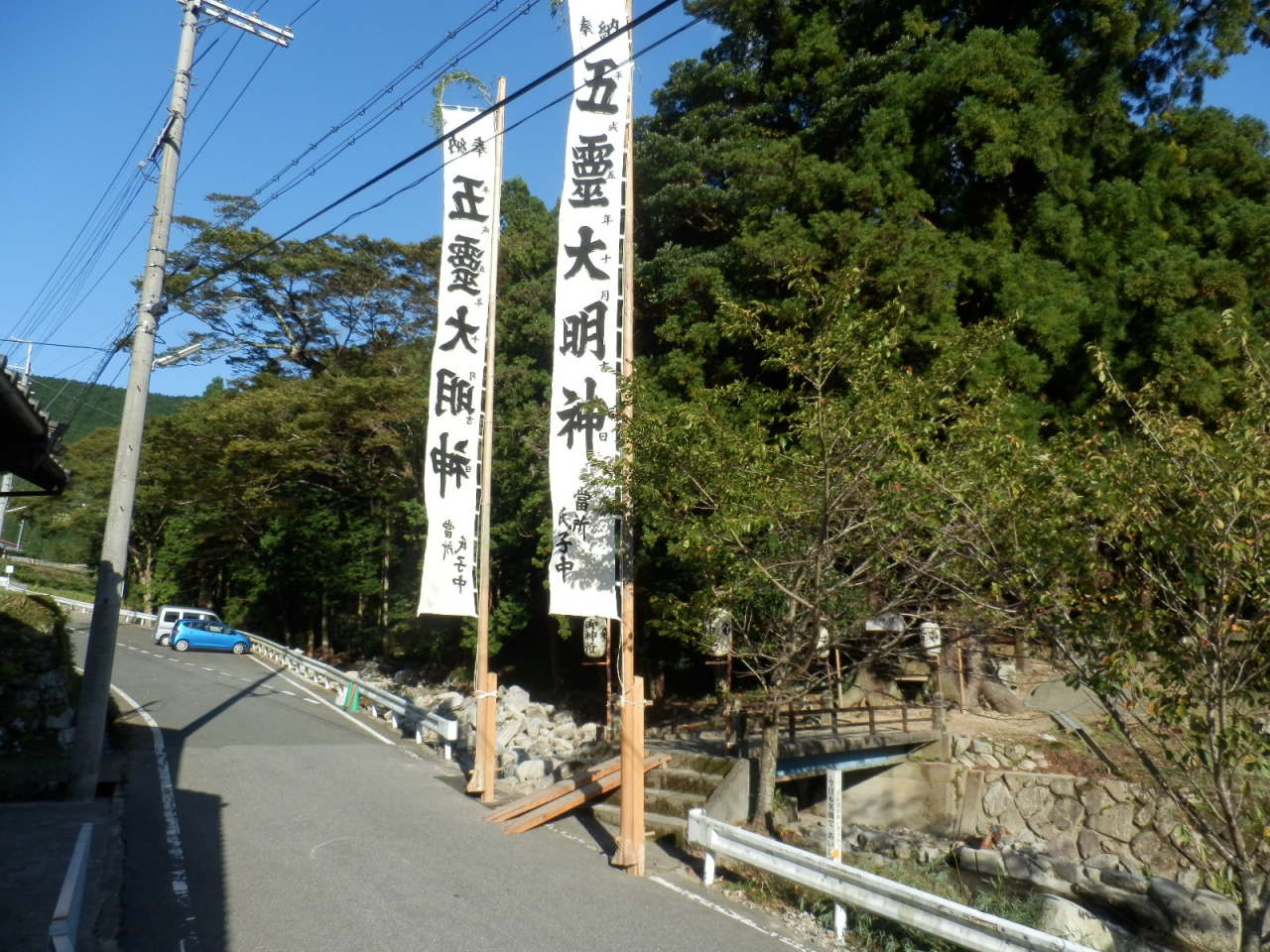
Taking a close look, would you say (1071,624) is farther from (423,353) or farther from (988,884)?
(423,353)

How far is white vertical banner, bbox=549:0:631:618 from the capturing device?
10523 millimetres

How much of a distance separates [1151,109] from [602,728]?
18.2m

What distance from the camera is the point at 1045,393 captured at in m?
17.5

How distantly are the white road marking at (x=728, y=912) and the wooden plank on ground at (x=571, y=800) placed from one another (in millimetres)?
1613

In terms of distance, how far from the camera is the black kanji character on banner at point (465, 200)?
1414 centimetres

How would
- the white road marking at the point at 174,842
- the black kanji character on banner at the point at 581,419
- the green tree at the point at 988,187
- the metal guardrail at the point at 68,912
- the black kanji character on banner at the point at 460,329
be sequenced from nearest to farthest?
1. the metal guardrail at the point at 68,912
2. the white road marking at the point at 174,842
3. the black kanji character on banner at the point at 581,419
4. the black kanji character on banner at the point at 460,329
5. the green tree at the point at 988,187

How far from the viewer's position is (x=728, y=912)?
815cm

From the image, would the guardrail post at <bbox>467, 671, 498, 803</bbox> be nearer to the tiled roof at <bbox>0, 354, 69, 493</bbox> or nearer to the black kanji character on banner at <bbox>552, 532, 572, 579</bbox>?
the black kanji character on banner at <bbox>552, 532, 572, 579</bbox>

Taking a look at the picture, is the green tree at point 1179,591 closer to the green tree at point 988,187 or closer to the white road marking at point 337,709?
the green tree at point 988,187

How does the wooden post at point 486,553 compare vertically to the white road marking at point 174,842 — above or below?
above

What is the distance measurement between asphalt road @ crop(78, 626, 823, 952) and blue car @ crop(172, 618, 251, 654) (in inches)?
789

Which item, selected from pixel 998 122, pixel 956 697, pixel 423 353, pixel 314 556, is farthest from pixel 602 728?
pixel 314 556

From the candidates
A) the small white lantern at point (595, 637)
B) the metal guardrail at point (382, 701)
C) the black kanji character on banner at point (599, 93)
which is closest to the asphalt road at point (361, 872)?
the metal guardrail at point (382, 701)

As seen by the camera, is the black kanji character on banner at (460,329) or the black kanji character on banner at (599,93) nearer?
the black kanji character on banner at (599,93)
